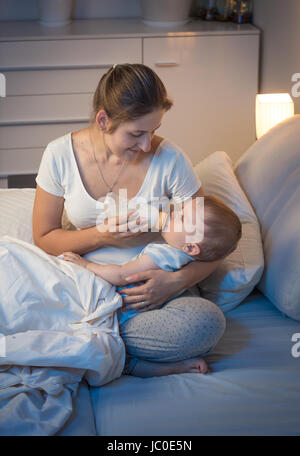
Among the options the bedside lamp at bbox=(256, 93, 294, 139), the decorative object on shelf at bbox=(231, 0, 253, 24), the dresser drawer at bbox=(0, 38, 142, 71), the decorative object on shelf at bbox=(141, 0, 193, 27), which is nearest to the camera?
the bedside lamp at bbox=(256, 93, 294, 139)

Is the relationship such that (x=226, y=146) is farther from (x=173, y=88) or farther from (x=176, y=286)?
(x=176, y=286)

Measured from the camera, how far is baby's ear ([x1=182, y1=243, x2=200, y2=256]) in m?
1.64

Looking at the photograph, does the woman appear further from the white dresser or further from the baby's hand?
the white dresser

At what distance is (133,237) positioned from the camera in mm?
1739

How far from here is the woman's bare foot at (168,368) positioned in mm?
1512

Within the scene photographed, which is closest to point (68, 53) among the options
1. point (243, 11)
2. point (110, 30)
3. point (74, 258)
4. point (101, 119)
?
point (110, 30)

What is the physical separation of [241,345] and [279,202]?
50cm

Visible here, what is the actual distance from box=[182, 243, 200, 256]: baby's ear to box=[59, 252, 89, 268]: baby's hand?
29cm

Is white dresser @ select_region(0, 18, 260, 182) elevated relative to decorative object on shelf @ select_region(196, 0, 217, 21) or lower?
lower

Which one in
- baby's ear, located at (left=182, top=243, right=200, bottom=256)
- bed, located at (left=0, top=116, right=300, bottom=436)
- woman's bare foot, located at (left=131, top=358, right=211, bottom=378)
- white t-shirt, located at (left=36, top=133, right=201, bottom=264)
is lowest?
woman's bare foot, located at (left=131, top=358, right=211, bottom=378)

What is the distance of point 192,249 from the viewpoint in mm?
1652

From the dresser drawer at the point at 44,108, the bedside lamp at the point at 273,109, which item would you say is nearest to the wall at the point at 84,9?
the dresser drawer at the point at 44,108

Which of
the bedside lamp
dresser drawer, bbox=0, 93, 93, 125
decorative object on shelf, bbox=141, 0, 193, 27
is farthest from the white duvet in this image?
decorative object on shelf, bbox=141, 0, 193, 27

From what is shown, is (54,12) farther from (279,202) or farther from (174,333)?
(174,333)
